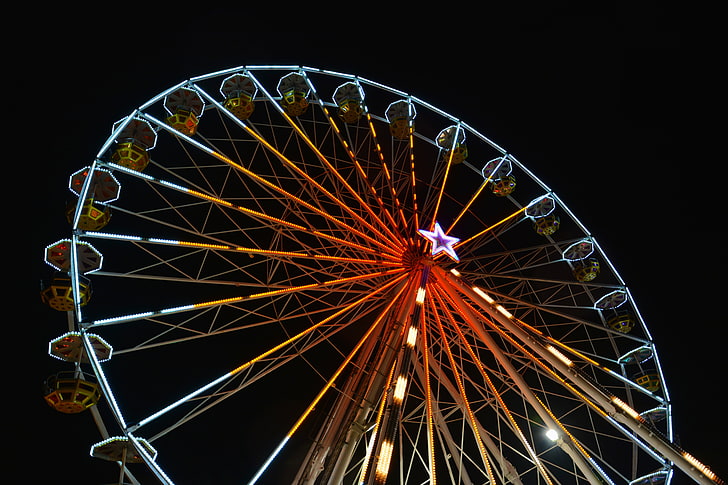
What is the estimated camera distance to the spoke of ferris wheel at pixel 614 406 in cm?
701

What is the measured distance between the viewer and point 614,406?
310 inches

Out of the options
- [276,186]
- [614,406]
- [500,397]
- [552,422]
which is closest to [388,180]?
[276,186]

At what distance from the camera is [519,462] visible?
2180cm

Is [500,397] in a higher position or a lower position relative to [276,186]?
lower

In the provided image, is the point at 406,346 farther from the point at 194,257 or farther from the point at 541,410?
the point at 194,257

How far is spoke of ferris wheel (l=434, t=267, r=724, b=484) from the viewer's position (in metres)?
7.01

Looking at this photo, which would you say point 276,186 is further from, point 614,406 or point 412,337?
point 614,406

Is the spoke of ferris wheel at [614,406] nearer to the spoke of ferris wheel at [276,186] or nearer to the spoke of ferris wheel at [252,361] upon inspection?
the spoke of ferris wheel at [252,361]

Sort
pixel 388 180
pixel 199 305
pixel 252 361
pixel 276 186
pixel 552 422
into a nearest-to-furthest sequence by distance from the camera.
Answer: pixel 552 422
pixel 199 305
pixel 252 361
pixel 276 186
pixel 388 180

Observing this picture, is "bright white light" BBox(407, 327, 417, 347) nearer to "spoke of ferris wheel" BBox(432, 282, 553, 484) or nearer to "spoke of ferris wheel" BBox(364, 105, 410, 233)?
"spoke of ferris wheel" BBox(432, 282, 553, 484)

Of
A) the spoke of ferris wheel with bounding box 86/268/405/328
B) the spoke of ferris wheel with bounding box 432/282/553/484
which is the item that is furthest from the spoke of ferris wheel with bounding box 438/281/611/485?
the spoke of ferris wheel with bounding box 86/268/405/328

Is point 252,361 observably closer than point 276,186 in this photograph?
Yes

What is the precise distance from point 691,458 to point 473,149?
11702 mm

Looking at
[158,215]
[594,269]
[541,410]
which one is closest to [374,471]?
[541,410]
